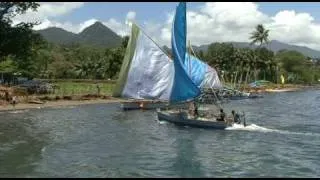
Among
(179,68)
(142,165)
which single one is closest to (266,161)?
(142,165)

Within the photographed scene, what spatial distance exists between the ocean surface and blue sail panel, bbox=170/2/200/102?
13.3ft

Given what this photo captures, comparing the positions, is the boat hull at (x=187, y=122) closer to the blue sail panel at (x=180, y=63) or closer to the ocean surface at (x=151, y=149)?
the ocean surface at (x=151, y=149)

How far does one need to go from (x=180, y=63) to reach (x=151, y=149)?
19.7 m

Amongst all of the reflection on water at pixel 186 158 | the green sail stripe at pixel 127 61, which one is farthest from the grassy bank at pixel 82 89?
the reflection on water at pixel 186 158

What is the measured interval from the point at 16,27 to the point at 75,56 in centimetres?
13348

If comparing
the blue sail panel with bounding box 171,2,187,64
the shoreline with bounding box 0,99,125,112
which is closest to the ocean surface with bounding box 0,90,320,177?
the blue sail panel with bounding box 171,2,187,64

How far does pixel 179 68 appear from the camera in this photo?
65.3m

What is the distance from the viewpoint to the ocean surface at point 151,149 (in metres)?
37.2

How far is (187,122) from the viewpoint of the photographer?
205ft

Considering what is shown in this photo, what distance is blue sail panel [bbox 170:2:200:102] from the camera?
6512cm

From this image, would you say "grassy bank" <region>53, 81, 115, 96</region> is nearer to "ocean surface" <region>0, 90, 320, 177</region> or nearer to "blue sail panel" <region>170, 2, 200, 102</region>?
"ocean surface" <region>0, 90, 320, 177</region>

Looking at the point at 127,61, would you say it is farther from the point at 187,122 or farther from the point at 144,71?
the point at 187,122

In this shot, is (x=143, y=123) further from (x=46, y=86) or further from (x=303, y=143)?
(x=46, y=86)

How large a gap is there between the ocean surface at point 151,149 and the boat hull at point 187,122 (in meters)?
0.93
